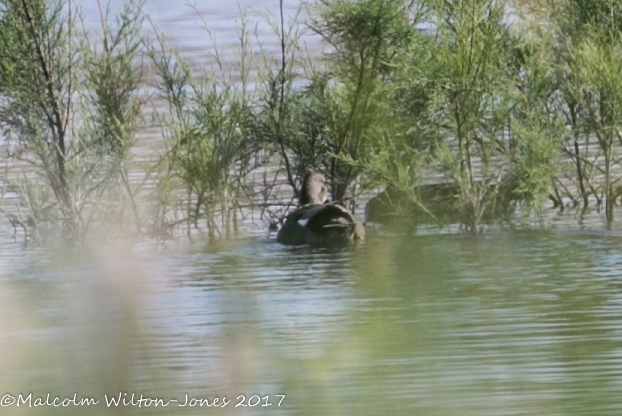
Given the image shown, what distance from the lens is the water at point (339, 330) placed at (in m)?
3.54

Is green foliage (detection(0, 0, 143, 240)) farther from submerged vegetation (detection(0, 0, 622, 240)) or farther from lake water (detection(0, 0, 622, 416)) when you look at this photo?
lake water (detection(0, 0, 622, 416))

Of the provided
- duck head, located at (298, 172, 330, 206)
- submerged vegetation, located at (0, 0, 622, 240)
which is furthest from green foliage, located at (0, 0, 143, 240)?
duck head, located at (298, 172, 330, 206)

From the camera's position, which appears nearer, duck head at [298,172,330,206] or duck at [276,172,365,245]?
duck at [276,172,365,245]

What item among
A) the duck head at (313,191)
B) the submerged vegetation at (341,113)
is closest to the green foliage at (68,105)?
the submerged vegetation at (341,113)

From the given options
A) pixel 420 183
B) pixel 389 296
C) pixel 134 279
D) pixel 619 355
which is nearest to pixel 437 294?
pixel 389 296

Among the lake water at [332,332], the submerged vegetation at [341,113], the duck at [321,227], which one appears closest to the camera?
the lake water at [332,332]

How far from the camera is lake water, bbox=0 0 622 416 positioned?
3533mm

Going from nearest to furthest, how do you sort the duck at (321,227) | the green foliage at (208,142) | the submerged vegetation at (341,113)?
the duck at (321,227), the submerged vegetation at (341,113), the green foliage at (208,142)

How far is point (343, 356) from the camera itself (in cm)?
326

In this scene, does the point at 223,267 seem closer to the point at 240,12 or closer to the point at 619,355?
the point at 240,12

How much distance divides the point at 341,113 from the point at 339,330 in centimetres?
948

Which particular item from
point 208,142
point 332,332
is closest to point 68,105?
point 208,142

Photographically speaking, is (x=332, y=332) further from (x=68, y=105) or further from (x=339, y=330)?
(x=68, y=105)

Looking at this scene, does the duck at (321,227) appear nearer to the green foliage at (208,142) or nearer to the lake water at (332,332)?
the lake water at (332,332)
